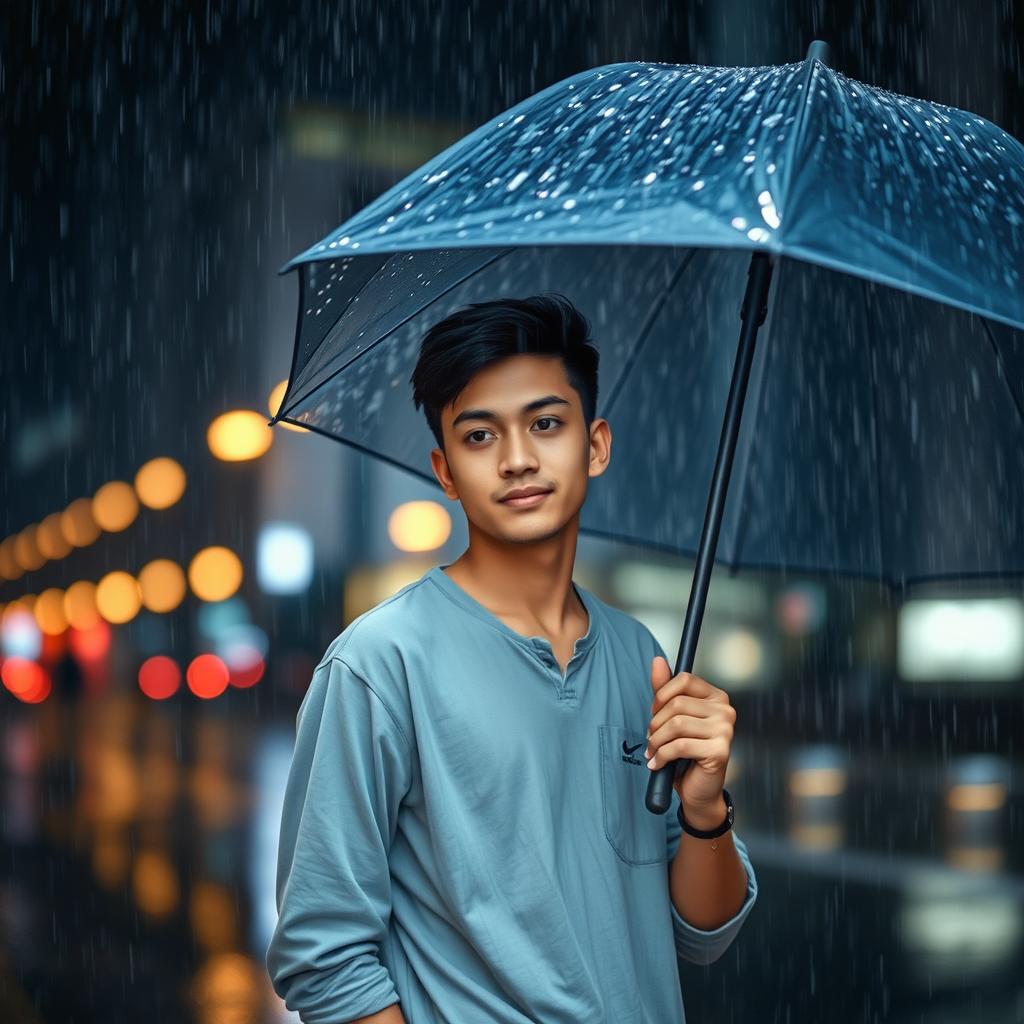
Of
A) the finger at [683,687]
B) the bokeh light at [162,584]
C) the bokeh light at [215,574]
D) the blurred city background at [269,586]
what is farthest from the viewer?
the bokeh light at [162,584]

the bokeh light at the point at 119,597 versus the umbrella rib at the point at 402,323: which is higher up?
the umbrella rib at the point at 402,323

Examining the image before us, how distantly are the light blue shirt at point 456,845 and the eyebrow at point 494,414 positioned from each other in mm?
261

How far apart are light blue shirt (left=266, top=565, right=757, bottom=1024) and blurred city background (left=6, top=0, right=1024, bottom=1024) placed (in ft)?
14.5

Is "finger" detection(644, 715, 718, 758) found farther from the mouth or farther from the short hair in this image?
the short hair

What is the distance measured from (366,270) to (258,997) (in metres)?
4.75

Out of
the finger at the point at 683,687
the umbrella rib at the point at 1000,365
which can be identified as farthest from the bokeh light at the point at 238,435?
the finger at the point at 683,687

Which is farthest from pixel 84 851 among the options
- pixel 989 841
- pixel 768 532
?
pixel 768 532

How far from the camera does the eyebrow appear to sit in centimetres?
201

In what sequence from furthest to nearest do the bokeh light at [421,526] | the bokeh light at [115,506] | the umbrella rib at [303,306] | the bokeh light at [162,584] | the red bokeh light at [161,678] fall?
the bokeh light at [115,506]
the bokeh light at [162,584]
the red bokeh light at [161,678]
the bokeh light at [421,526]
the umbrella rib at [303,306]

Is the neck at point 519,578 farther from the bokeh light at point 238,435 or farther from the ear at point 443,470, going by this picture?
the bokeh light at point 238,435

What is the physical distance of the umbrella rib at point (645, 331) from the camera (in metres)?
2.93

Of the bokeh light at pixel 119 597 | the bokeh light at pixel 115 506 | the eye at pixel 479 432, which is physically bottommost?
the bokeh light at pixel 119 597

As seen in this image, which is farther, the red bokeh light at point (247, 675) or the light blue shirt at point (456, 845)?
the red bokeh light at point (247, 675)

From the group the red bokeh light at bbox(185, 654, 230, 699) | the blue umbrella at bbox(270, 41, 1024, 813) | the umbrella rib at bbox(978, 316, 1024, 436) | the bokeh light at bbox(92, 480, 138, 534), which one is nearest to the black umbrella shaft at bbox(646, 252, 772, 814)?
the blue umbrella at bbox(270, 41, 1024, 813)
